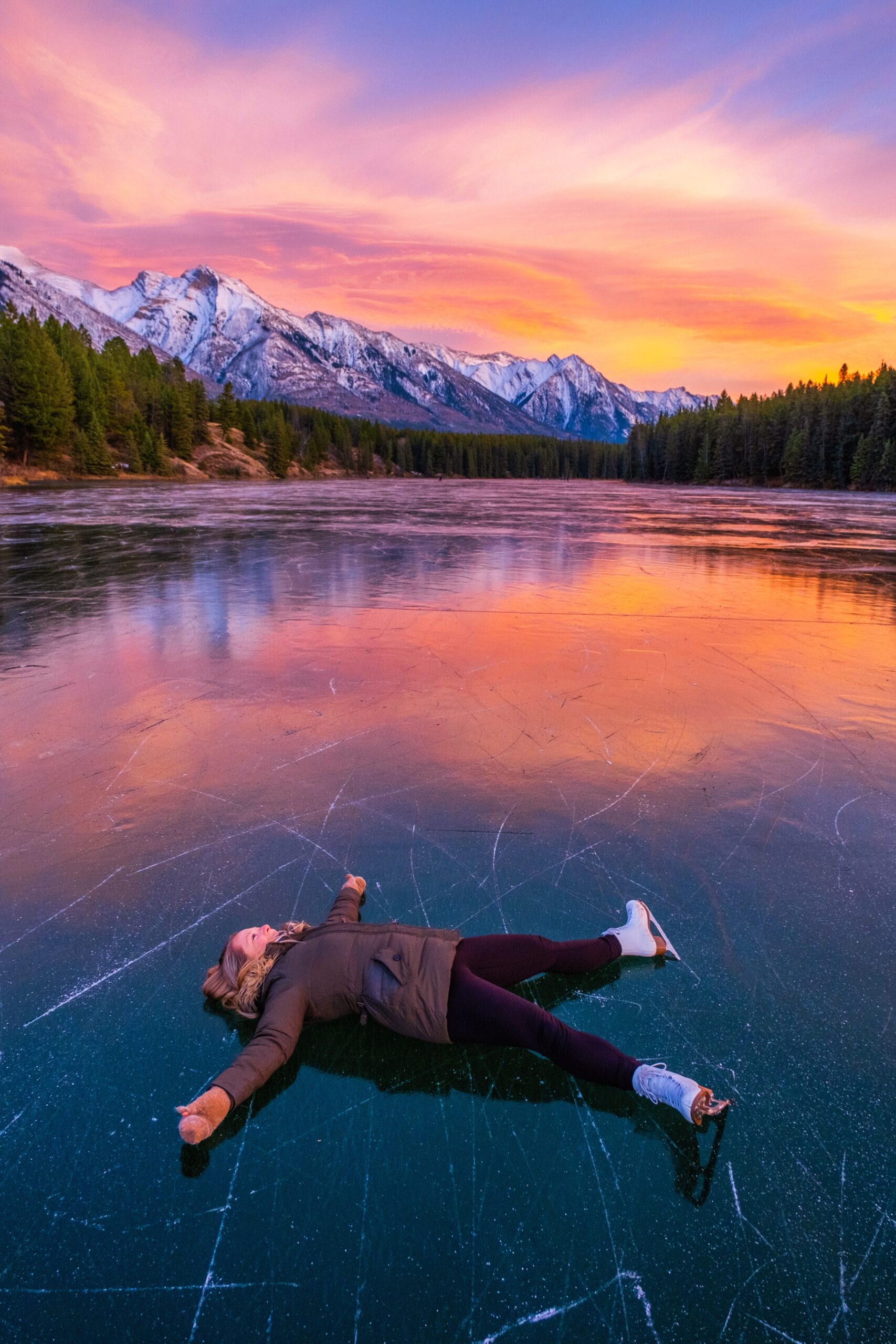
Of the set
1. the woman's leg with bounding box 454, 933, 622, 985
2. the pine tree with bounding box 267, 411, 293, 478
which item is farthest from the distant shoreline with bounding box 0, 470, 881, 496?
the woman's leg with bounding box 454, 933, 622, 985

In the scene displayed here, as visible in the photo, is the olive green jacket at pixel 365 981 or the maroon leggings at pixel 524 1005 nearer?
the maroon leggings at pixel 524 1005

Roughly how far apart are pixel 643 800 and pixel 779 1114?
226cm

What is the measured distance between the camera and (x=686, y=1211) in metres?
2.12

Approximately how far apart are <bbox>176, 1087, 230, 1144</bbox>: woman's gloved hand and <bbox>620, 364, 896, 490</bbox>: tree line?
298 feet

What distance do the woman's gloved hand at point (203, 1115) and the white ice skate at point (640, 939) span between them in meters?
1.77

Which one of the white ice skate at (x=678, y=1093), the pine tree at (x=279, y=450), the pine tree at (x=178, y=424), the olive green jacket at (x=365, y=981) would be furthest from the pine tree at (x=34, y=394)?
the white ice skate at (x=678, y=1093)

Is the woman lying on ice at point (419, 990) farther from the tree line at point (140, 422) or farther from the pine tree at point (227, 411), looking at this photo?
the pine tree at point (227, 411)

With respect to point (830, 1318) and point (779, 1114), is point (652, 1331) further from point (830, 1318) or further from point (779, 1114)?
point (779, 1114)

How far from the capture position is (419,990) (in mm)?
2789

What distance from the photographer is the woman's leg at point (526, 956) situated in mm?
2990

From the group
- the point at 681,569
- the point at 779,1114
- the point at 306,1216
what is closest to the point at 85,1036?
the point at 306,1216

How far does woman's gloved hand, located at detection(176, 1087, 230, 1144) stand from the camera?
2240 mm

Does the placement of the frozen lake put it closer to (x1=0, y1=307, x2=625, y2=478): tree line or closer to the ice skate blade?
the ice skate blade

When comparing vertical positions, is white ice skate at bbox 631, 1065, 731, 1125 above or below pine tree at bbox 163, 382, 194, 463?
below
